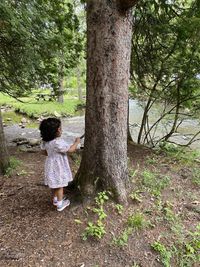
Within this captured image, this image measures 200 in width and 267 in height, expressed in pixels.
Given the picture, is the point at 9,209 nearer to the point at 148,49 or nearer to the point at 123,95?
the point at 123,95

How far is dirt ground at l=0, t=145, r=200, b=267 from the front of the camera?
7.17 ft

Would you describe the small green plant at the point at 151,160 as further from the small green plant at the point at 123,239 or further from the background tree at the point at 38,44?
the background tree at the point at 38,44

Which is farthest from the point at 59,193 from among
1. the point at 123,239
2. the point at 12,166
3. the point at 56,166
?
the point at 12,166

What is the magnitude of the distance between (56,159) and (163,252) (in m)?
1.31

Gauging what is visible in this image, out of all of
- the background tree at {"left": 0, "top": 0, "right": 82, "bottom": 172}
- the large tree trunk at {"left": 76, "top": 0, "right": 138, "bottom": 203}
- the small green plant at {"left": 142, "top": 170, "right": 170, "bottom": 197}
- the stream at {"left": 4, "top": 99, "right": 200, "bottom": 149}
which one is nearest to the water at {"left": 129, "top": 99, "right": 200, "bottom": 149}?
the stream at {"left": 4, "top": 99, "right": 200, "bottom": 149}

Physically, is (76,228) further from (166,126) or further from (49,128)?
(166,126)

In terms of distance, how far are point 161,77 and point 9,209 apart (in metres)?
3.79

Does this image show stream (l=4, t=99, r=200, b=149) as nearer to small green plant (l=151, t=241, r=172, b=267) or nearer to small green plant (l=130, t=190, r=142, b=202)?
small green plant (l=130, t=190, r=142, b=202)

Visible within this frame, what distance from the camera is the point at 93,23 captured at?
242cm

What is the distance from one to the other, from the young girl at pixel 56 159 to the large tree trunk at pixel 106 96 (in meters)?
0.21

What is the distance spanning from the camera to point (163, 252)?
7.53 ft

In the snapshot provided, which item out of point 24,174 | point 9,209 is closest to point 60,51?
point 24,174

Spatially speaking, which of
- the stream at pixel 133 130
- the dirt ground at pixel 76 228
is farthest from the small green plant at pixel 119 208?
the stream at pixel 133 130

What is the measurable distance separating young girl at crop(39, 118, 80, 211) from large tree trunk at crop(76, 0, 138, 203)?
0.21 meters
